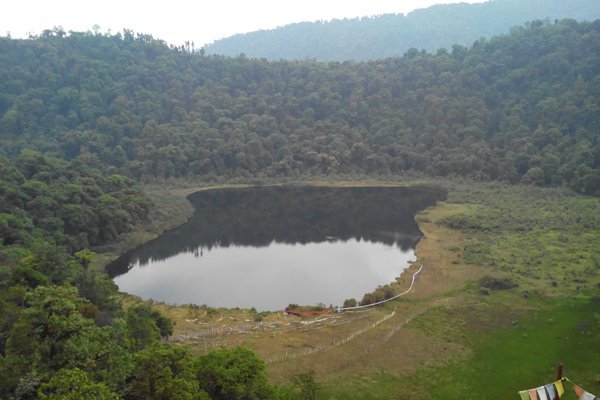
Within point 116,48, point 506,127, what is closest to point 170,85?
point 116,48

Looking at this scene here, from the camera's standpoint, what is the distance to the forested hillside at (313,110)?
94.4 metres

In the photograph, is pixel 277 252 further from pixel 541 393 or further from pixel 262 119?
pixel 262 119

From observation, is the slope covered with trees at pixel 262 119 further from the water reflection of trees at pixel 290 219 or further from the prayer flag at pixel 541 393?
the prayer flag at pixel 541 393

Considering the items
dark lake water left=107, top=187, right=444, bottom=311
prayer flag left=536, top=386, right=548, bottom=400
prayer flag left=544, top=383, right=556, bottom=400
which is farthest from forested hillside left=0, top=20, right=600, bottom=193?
prayer flag left=536, top=386, right=548, bottom=400

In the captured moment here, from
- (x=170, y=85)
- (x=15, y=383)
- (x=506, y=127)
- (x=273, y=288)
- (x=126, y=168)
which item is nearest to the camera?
(x=15, y=383)

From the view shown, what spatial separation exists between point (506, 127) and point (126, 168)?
76412 millimetres

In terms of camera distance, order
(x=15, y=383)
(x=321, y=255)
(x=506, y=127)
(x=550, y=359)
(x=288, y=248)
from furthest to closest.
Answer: (x=506, y=127) → (x=288, y=248) → (x=321, y=255) → (x=550, y=359) → (x=15, y=383)

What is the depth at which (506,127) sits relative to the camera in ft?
340

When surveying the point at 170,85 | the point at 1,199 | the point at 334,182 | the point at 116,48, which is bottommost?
the point at 334,182

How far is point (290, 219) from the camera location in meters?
68.6

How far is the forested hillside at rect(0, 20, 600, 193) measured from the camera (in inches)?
3716

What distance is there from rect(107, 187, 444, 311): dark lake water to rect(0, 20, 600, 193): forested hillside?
2116cm

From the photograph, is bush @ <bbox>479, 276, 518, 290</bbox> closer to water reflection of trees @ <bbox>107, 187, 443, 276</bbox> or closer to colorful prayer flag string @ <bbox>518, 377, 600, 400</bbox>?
water reflection of trees @ <bbox>107, 187, 443, 276</bbox>

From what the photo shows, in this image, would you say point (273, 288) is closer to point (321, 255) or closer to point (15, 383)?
point (321, 255)
